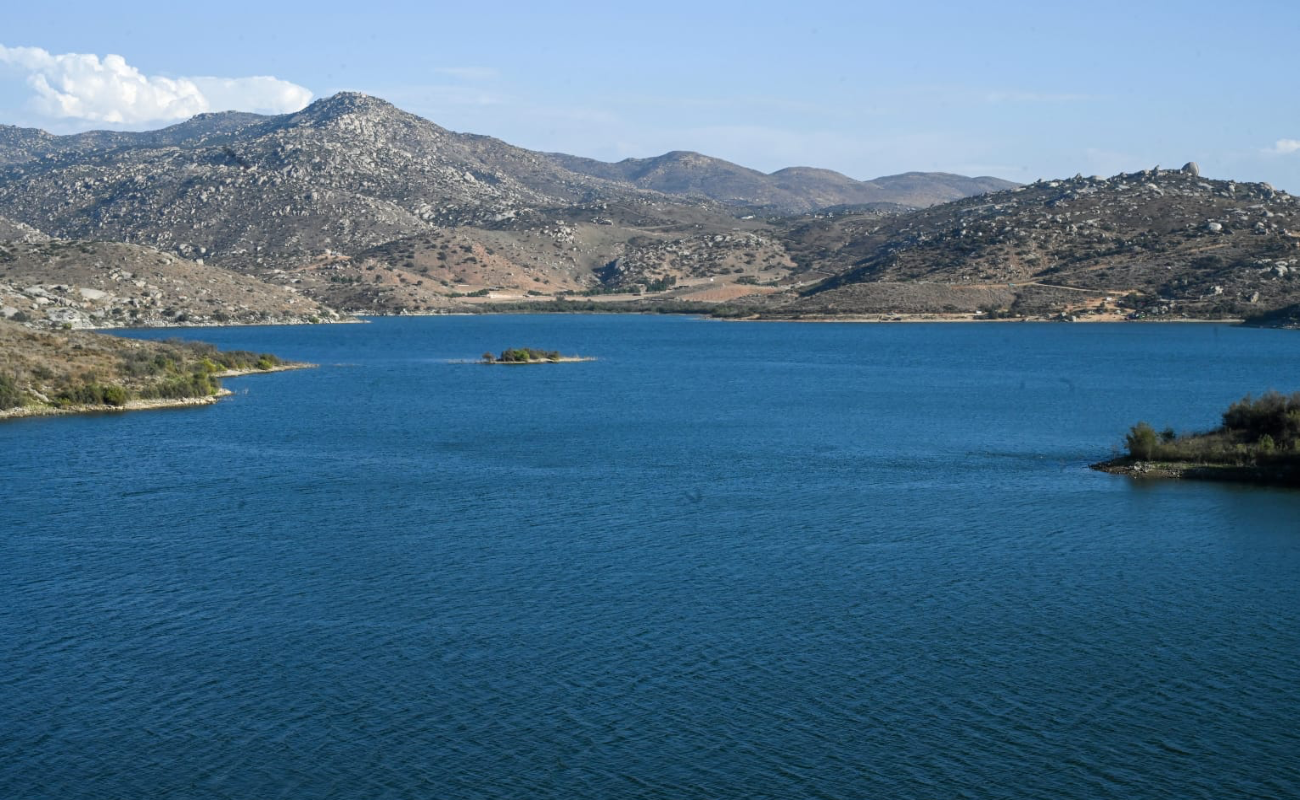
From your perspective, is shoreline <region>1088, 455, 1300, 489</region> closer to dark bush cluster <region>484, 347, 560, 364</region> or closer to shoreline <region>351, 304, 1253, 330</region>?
dark bush cluster <region>484, 347, 560, 364</region>

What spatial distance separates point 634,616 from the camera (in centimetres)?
2655

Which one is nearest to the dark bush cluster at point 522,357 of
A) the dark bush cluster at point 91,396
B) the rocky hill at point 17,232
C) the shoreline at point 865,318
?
the dark bush cluster at point 91,396

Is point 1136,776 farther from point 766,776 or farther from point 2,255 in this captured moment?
point 2,255

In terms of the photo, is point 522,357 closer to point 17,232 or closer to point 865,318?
point 865,318

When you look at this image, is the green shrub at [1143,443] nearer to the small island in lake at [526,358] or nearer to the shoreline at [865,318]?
the small island in lake at [526,358]

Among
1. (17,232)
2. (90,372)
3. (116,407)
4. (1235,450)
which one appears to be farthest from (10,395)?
(17,232)

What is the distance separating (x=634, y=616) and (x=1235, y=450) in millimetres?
24538

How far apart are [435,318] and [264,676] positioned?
475ft

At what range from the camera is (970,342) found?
11081 centimetres

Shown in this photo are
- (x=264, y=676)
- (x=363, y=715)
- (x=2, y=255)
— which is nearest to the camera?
(x=363, y=715)

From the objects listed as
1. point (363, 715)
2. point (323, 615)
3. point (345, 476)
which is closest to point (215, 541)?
point (323, 615)

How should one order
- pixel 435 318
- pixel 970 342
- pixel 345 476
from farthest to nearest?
pixel 435 318 < pixel 970 342 < pixel 345 476

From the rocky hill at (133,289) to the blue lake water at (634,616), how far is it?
6617cm

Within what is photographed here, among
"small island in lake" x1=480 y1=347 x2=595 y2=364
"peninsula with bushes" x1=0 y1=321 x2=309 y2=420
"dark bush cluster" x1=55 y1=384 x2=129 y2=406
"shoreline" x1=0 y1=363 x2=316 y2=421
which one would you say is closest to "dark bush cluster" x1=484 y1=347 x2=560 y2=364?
"small island in lake" x1=480 y1=347 x2=595 y2=364
